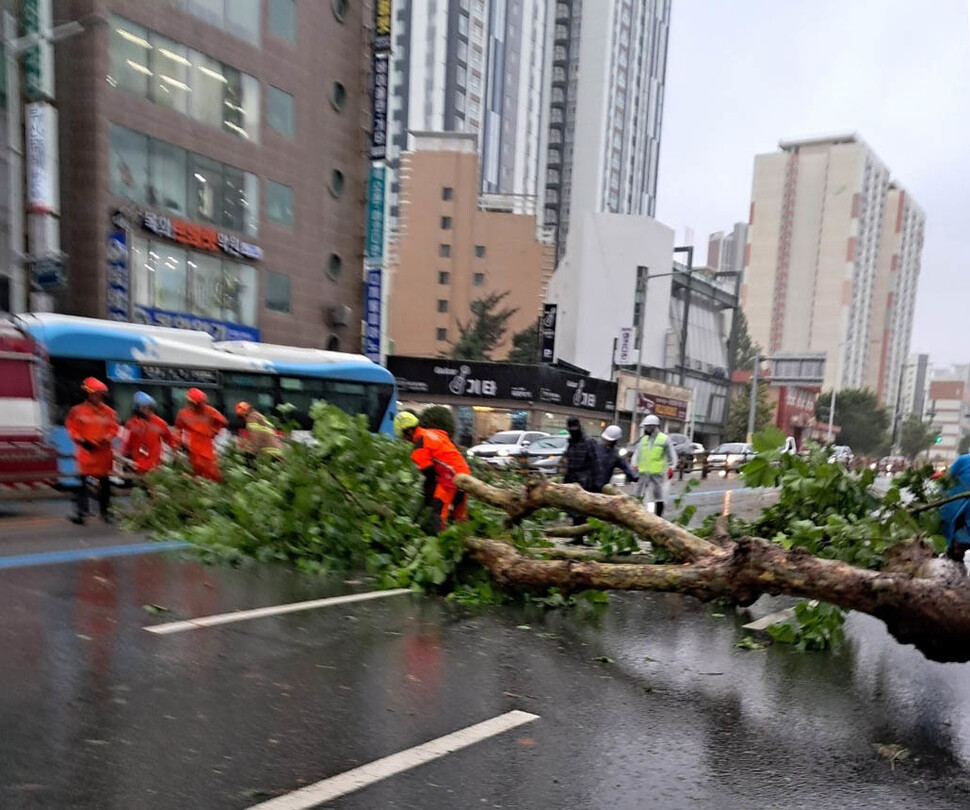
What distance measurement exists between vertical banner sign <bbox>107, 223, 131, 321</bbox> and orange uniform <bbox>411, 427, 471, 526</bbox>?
685 inches

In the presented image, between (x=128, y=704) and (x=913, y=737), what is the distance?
414 centimetres

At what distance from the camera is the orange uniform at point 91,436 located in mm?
9281

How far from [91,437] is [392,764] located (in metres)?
7.43

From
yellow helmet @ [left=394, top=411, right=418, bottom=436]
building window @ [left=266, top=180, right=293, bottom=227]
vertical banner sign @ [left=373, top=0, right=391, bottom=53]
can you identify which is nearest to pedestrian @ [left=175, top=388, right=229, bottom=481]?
yellow helmet @ [left=394, top=411, right=418, bottom=436]

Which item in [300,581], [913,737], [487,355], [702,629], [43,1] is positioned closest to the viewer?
[913,737]

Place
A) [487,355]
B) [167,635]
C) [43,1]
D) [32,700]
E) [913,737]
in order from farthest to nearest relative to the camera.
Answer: [487,355], [43,1], [167,635], [913,737], [32,700]

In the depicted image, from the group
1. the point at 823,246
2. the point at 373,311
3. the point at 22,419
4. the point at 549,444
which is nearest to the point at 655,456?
the point at 22,419

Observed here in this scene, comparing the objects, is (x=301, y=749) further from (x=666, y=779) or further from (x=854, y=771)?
(x=854, y=771)

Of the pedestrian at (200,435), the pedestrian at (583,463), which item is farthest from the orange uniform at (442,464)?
the pedestrian at (200,435)

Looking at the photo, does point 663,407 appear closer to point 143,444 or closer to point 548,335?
point 548,335

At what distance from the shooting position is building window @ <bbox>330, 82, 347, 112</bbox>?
28872mm

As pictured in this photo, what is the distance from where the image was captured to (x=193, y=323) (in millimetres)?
23906

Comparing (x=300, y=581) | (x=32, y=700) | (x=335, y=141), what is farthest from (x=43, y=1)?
(x=32, y=700)

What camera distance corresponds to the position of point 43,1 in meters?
18.0
